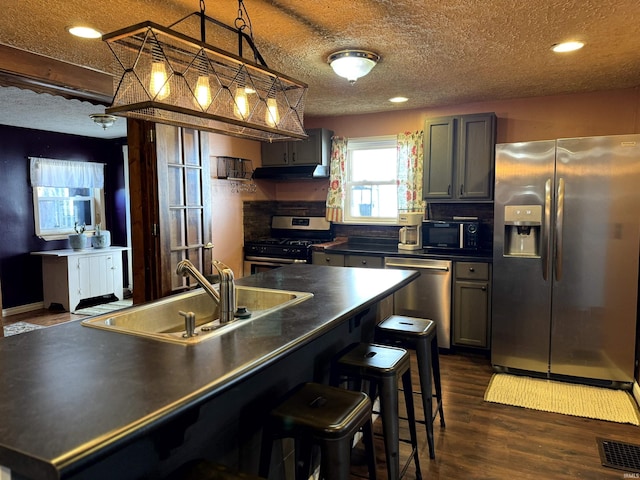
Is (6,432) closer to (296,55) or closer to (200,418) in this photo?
(200,418)

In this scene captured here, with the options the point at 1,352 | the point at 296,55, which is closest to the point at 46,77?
the point at 296,55

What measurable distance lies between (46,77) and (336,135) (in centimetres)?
293

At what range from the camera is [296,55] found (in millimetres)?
2822

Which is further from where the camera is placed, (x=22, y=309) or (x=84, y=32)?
(x=22, y=309)

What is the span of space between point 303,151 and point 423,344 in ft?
9.83

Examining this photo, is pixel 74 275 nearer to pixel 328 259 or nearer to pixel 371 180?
pixel 328 259

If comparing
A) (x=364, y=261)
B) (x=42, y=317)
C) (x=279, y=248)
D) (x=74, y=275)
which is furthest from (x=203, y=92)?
(x=42, y=317)

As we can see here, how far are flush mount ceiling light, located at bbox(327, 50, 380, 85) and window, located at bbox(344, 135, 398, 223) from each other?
2047 millimetres

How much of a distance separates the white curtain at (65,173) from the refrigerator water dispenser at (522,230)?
5.69m

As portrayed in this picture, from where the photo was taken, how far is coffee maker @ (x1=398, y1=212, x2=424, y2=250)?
4.38 metres

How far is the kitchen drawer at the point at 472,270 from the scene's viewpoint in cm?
390

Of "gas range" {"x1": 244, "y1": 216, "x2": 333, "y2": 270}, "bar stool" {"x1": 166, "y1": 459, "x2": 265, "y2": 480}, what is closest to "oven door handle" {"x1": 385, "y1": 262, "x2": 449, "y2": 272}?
"gas range" {"x1": 244, "y1": 216, "x2": 333, "y2": 270}

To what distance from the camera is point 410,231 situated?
447 cm

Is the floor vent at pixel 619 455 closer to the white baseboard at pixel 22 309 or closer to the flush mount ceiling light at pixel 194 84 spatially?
the flush mount ceiling light at pixel 194 84
